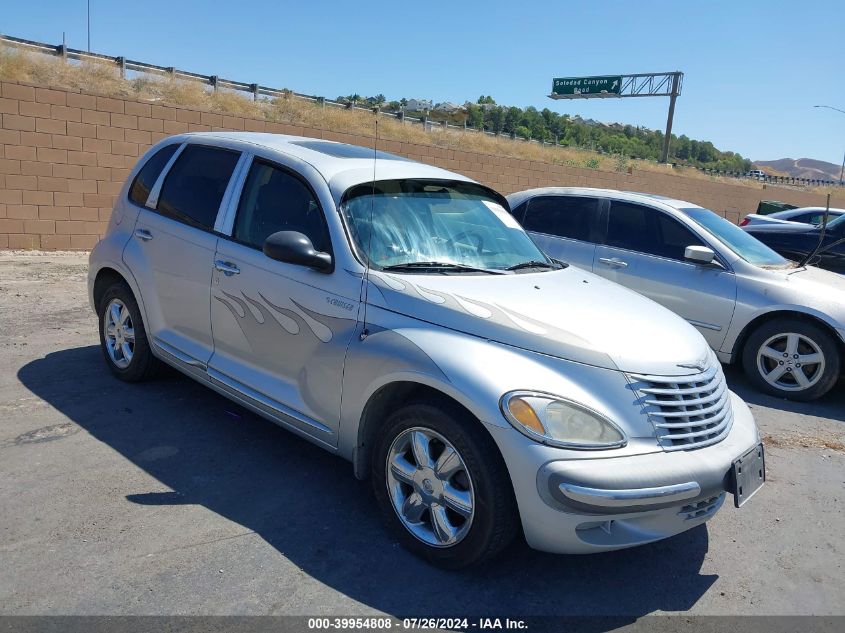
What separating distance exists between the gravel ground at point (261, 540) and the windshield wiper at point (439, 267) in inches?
50.0

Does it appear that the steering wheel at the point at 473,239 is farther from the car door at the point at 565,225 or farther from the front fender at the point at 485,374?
the car door at the point at 565,225

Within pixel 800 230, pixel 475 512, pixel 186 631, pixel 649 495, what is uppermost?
pixel 800 230

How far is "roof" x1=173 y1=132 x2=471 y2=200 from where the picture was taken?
411 centimetres

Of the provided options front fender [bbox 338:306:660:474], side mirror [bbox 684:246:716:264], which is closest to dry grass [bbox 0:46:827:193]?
side mirror [bbox 684:246:716:264]

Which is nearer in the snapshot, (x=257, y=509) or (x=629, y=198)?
(x=257, y=509)

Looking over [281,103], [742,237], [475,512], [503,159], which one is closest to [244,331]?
[475,512]

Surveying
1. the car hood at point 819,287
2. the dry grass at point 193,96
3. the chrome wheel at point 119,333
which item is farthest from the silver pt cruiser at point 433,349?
the dry grass at point 193,96

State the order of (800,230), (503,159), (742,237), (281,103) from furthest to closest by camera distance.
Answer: (281,103) < (503,159) < (800,230) < (742,237)

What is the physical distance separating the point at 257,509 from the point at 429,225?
182 cm

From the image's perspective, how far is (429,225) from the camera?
4164mm

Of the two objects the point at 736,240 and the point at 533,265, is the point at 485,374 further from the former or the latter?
the point at 736,240

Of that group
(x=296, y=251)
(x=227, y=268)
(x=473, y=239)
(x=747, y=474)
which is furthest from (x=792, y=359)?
(x=227, y=268)

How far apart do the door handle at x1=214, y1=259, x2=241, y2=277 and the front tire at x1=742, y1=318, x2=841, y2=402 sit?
479 centimetres

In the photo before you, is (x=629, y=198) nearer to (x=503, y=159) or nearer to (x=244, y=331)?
(x=244, y=331)
